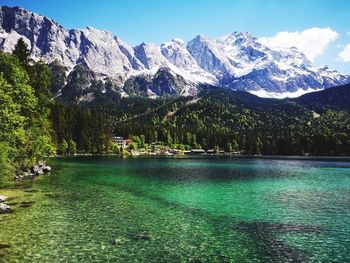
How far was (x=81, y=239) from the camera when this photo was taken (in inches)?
1205

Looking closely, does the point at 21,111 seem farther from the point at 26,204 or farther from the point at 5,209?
the point at 5,209

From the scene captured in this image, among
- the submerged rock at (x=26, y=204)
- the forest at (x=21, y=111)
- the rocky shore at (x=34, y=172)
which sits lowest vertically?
the submerged rock at (x=26, y=204)

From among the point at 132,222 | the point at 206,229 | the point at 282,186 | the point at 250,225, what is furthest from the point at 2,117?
the point at 282,186

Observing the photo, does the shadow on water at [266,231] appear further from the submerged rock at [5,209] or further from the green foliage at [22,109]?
the green foliage at [22,109]

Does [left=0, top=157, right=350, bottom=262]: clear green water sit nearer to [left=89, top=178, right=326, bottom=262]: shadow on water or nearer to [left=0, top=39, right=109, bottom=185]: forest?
[left=89, top=178, right=326, bottom=262]: shadow on water

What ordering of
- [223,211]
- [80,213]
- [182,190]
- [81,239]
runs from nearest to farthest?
[81,239], [80,213], [223,211], [182,190]

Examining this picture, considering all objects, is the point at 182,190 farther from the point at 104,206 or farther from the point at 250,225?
the point at 250,225

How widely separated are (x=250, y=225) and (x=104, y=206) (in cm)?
1873

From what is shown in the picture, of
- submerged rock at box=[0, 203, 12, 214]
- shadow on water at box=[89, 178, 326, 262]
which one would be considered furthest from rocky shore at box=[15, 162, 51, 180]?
shadow on water at box=[89, 178, 326, 262]

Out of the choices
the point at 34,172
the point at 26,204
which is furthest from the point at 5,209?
the point at 34,172

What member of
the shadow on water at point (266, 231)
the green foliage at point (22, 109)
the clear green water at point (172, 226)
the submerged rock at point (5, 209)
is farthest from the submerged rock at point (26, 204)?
the shadow on water at point (266, 231)

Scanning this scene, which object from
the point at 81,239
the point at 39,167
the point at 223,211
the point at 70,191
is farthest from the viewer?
the point at 39,167

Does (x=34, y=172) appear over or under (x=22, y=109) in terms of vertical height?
under

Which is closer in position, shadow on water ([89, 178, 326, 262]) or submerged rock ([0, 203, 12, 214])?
shadow on water ([89, 178, 326, 262])
